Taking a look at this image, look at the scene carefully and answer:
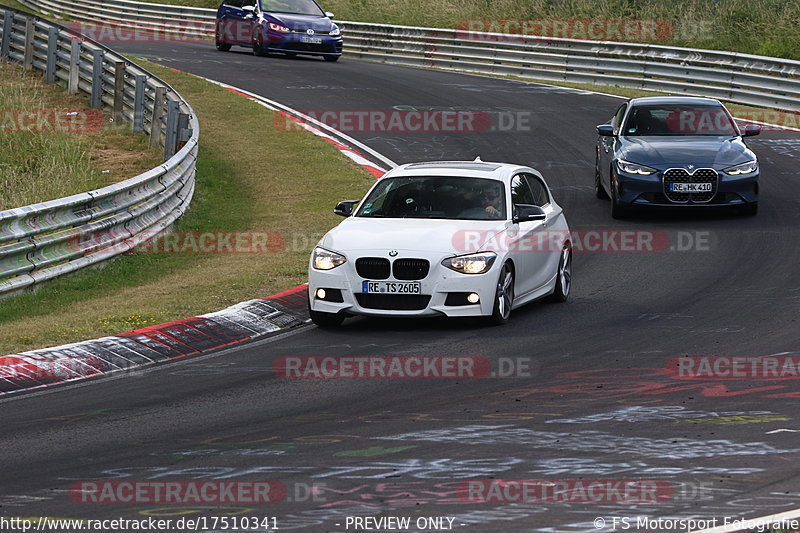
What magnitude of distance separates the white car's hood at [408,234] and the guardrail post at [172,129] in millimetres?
9291

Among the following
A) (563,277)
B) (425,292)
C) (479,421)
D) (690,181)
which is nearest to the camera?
(479,421)

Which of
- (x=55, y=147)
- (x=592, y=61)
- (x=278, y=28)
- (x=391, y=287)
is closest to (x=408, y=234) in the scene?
(x=391, y=287)

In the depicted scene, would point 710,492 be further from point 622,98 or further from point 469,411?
point 622,98

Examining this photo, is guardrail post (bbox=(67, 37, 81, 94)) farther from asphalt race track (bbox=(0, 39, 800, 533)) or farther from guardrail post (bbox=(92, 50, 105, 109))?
asphalt race track (bbox=(0, 39, 800, 533))

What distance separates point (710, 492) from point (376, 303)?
5577 millimetres

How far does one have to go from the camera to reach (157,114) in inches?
909

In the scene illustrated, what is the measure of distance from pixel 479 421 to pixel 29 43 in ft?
80.6

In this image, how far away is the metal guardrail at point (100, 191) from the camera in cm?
1401

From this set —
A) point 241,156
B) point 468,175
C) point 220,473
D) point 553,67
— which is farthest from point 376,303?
point 553,67

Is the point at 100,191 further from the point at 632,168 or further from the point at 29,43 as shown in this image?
the point at 29,43

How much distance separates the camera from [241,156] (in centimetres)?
2425

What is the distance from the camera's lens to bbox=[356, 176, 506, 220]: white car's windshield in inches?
514

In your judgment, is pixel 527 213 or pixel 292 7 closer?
pixel 527 213

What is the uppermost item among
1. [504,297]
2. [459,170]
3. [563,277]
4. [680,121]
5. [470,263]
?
[459,170]
